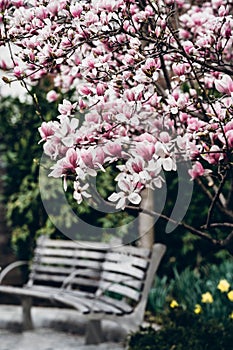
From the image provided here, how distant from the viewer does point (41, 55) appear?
9.66 ft

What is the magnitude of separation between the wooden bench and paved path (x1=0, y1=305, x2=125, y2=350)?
0.40 ft

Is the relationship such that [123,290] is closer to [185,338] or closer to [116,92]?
[185,338]

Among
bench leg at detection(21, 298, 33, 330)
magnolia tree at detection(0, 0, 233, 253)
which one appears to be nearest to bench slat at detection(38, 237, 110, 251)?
bench leg at detection(21, 298, 33, 330)

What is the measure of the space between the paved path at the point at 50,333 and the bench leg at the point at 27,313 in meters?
0.06

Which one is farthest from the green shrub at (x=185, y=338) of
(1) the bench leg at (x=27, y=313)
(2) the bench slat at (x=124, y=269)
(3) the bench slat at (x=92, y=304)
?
(1) the bench leg at (x=27, y=313)

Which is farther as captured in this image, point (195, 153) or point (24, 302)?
point (24, 302)

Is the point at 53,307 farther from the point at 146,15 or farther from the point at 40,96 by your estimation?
the point at 146,15

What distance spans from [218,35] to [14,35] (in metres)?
0.88

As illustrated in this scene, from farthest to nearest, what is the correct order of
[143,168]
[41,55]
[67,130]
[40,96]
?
[40,96] → [41,55] → [67,130] → [143,168]

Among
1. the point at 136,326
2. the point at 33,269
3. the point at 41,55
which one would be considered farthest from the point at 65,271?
the point at 41,55

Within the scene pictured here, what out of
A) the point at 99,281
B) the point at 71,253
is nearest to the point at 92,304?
the point at 99,281

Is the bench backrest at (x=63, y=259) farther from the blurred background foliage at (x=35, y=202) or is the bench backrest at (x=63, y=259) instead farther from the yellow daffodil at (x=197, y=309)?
the yellow daffodil at (x=197, y=309)

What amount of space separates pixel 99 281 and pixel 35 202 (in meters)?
1.40

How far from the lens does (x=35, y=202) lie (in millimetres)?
6828
